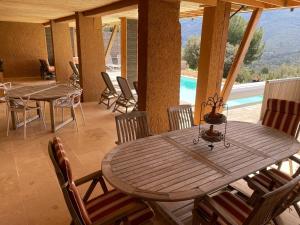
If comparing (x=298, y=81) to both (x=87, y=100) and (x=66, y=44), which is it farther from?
(x=66, y=44)

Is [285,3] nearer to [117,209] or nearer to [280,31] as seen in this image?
[117,209]

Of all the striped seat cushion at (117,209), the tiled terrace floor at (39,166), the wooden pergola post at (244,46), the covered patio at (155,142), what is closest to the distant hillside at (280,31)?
the wooden pergola post at (244,46)

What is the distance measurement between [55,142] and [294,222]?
2284mm

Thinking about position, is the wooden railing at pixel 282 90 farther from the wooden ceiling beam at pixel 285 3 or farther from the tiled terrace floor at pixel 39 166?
the tiled terrace floor at pixel 39 166

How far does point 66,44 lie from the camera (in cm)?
888

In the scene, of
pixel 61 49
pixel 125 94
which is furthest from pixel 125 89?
pixel 61 49

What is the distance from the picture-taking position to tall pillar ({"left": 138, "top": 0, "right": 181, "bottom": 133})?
3.36 metres

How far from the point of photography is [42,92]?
4422 mm

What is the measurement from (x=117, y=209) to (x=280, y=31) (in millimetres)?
30806

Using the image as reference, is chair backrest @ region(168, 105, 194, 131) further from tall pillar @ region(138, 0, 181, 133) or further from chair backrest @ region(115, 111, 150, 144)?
tall pillar @ region(138, 0, 181, 133)

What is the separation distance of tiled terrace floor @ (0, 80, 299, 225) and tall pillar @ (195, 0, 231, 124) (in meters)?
2.00

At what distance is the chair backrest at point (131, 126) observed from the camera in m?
2.48

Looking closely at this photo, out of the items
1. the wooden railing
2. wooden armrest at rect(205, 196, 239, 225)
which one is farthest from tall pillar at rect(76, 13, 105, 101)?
wooden armrest at rect(205, 196, 239, 225)

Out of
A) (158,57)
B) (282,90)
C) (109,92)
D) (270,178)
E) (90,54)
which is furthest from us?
(90,54)
